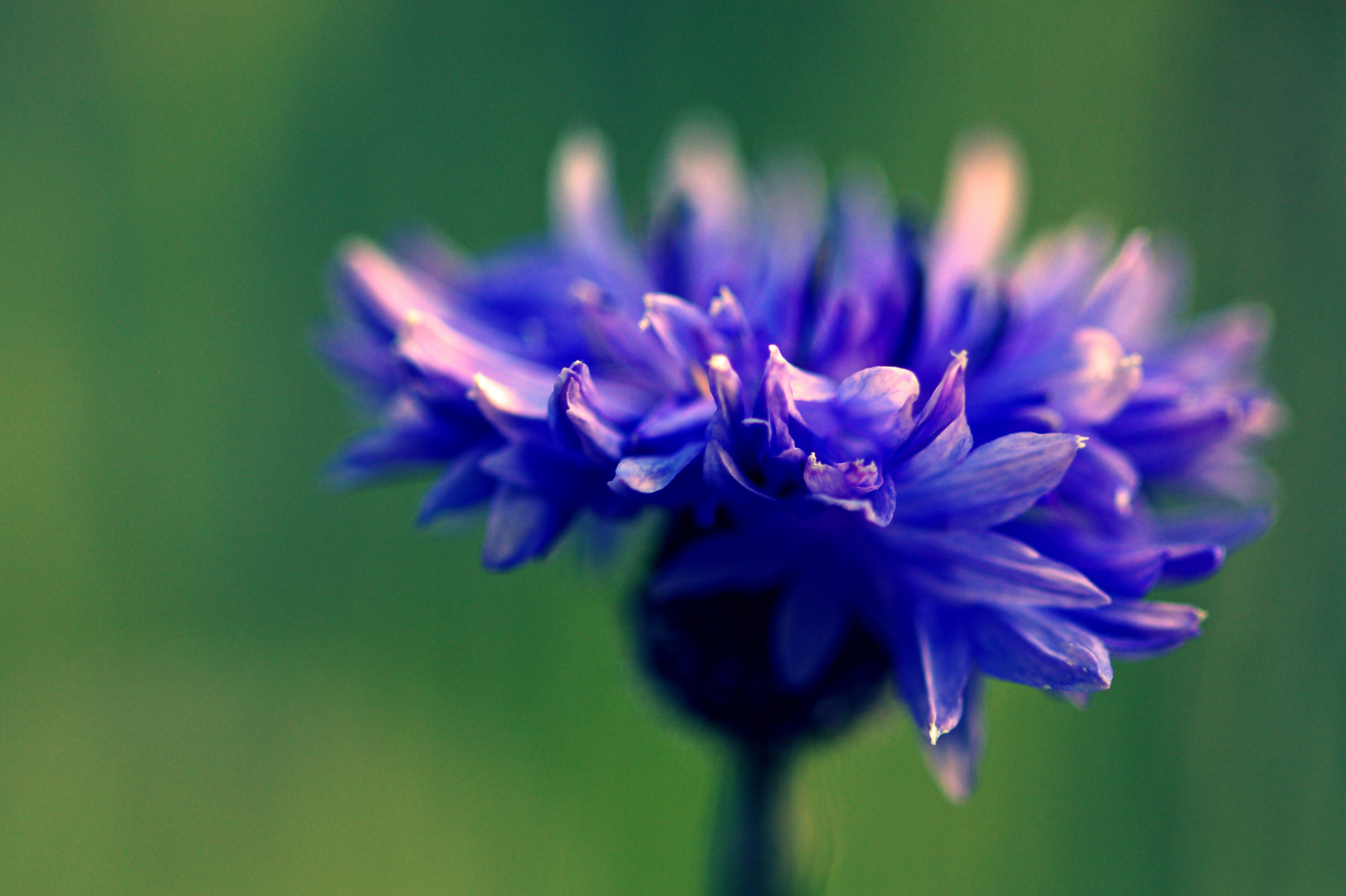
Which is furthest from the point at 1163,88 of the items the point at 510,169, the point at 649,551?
the point at 649,551

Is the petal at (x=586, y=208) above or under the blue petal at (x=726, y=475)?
above

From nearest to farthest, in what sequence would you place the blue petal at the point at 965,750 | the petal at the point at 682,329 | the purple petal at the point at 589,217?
the petal at the point at 682,329, the blue petal at the point at 965,750, the purple petal at the point at 589,217

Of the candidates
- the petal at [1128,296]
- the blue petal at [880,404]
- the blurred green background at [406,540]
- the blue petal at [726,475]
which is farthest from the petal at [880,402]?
the blurred green background at [406,540]

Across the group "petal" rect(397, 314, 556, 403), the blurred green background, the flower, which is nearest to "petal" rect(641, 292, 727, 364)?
the flower

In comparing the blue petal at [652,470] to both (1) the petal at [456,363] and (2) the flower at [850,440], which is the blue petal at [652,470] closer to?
(2) the flower at [850,440]

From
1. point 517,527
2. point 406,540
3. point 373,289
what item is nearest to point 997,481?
point 517,527

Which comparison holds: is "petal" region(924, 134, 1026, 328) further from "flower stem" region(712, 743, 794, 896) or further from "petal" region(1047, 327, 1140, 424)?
"flower stem" region(712, 743, 794, 896)

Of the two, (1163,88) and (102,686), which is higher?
(1163,88)

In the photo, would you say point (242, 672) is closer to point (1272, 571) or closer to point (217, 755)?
point (217, 755)
